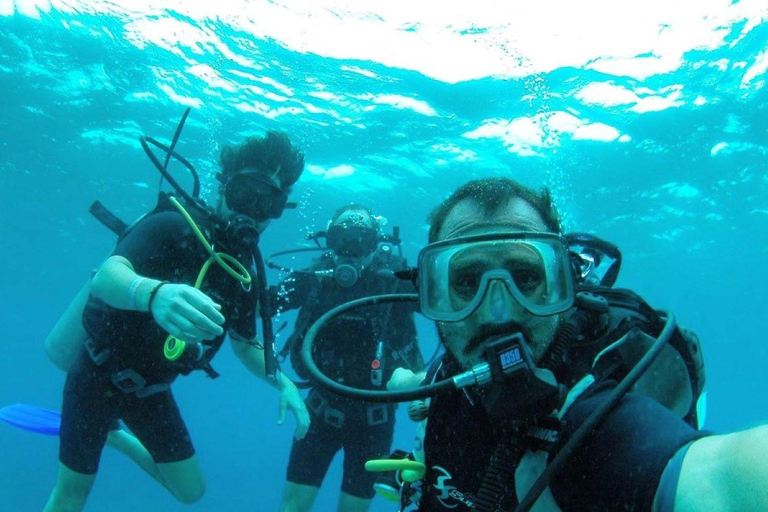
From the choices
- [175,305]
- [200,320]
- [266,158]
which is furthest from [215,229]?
[200,320]

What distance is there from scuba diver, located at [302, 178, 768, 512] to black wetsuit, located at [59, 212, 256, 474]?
2.14 metres

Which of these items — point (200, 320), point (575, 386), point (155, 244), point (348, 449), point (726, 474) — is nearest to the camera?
point (726, 474)

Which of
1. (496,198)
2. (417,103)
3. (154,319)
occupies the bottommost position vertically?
(154,319)

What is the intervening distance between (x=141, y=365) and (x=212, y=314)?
189 cm

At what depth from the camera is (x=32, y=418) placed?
6.72 meters

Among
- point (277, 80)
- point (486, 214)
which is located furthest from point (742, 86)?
point (486, 214)

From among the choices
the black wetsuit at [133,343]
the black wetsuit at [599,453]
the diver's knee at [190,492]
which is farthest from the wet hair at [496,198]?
the diver's knee at [190,492]

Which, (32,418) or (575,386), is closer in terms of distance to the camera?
(575,386)

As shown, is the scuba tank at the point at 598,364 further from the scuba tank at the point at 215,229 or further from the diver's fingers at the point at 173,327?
the scuba tank at the point at 215,229

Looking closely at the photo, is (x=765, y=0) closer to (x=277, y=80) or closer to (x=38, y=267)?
(x=277, y=80)

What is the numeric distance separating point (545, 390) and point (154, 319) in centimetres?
318

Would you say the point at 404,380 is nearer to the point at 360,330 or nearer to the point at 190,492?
the point at 360,330

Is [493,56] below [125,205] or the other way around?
the other way around

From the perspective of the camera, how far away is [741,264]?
87.8ft
